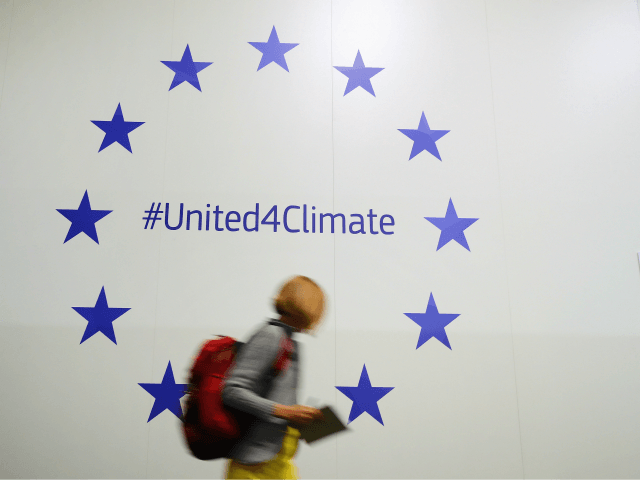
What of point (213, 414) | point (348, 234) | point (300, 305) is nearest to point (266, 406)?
point (213, 414)

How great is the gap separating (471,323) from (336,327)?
2.15 feet

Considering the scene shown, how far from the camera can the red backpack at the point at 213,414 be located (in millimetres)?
1643

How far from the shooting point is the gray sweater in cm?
163

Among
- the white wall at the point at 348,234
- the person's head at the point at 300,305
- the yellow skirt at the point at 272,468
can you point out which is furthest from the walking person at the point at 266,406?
the white wall at the point at 348,234

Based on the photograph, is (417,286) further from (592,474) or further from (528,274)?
(592,474)

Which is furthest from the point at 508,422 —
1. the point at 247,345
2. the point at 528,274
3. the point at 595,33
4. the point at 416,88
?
the point at 595,33

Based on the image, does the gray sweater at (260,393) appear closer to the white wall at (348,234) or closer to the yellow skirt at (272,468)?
the yellow skirt at (272,468)

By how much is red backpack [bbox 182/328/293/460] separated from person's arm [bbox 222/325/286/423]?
0.10ft

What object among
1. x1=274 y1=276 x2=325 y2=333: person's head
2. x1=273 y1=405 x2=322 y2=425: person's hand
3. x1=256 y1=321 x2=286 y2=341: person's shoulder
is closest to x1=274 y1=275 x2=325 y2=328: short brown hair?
x1=274 y1=276 x2=325 y2=333: person's head

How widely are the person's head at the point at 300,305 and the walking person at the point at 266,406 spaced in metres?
0.13

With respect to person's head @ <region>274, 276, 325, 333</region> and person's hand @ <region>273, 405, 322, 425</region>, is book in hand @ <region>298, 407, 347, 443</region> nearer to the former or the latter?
person's hand @ <region>273, 405, 322, 425</region>

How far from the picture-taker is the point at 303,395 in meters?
2.25

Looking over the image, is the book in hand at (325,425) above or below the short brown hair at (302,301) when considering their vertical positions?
below

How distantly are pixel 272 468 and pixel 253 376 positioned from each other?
0.36m
